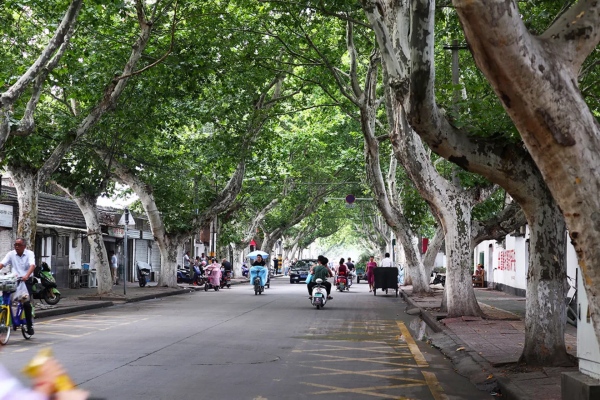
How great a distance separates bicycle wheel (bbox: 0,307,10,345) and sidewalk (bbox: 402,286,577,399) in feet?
22.5

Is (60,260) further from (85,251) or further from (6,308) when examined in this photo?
(6,308)

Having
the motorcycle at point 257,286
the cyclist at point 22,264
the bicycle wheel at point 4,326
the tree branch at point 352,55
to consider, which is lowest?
the motorcycle at point 257,286

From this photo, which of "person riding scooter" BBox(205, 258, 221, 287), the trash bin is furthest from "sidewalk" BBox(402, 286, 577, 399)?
the trash bin

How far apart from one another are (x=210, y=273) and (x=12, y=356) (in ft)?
76.9

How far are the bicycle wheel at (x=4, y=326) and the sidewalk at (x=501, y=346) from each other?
6871 mm

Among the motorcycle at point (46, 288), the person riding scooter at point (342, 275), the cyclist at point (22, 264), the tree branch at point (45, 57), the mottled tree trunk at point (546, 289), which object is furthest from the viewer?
the person riding scooter at point (342, 275)

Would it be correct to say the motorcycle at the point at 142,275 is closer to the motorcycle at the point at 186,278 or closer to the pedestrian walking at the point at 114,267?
the pedestrian walking at the point at 114,267

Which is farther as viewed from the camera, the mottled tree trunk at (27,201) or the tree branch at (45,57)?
the mottled tree trunk at (27,201)

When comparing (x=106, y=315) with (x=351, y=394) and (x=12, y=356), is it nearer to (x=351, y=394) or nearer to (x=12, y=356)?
(x=12, y=356)

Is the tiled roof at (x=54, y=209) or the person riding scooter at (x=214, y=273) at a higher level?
the tiled roof at (x=54, y=209)

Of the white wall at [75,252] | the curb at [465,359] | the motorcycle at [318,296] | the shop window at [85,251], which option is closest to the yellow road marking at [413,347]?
the curb at [465,359]

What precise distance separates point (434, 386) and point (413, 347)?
3.68 meters

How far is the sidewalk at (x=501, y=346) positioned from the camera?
25.2 feet

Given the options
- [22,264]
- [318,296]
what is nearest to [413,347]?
[22,264]
